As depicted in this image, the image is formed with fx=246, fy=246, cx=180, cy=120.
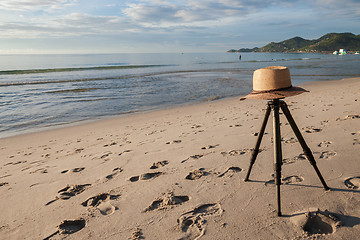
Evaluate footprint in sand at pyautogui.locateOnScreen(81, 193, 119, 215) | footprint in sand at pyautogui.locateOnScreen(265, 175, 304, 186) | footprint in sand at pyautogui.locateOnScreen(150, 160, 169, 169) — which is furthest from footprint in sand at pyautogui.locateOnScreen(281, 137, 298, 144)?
footprint in sand at pyautogui.locateOnScreen(81, 193, 119, 215)

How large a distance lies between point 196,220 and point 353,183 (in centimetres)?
214

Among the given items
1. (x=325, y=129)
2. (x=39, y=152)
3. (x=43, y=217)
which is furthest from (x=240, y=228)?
(x=39, y=152)

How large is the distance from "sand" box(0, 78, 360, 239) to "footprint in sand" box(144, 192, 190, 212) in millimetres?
14

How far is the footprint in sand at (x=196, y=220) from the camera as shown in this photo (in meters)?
2.56

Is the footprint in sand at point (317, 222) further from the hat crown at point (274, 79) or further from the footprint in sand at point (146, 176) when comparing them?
the footprint in sand at point (146, 176)

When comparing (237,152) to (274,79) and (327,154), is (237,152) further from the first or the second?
(274,79)

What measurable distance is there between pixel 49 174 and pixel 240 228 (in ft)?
12.3

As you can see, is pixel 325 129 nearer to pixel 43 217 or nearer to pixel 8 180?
pixel 43 217

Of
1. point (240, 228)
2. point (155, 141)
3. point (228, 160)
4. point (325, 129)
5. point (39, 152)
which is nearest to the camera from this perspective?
point (240, 228)

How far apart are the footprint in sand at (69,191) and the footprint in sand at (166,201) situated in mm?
1303

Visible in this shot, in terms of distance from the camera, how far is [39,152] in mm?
6770

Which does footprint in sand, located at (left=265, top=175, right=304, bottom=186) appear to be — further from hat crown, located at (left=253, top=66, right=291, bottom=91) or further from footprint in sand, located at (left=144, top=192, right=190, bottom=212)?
hat crown, located at (left=253, top=66, right=291, bottom=91)

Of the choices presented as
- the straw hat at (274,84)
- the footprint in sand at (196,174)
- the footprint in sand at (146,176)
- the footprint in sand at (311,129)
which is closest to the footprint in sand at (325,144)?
the footprint in sand at (311,129)

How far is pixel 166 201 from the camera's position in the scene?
3162mm
